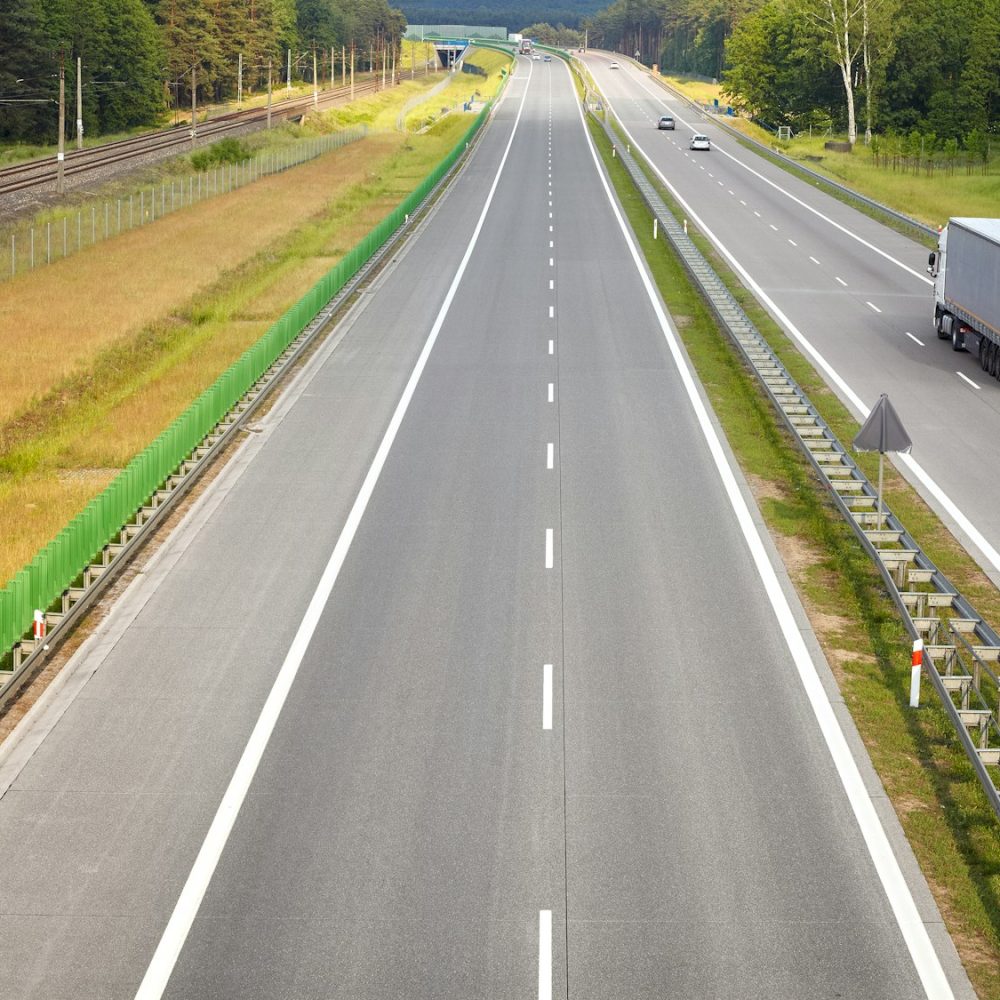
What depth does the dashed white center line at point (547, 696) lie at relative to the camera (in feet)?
62.5

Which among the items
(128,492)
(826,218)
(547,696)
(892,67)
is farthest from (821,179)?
(547,696)

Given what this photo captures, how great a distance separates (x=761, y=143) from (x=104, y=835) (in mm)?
108800

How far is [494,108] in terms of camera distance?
147875mm

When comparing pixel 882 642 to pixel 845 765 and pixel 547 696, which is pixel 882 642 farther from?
pixel 547 696

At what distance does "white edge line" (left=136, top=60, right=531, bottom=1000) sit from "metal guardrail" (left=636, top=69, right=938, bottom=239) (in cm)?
4511

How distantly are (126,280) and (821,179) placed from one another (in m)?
47.8

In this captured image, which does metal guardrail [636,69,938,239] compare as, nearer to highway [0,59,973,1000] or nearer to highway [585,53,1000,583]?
highway [585,53,1000,583]

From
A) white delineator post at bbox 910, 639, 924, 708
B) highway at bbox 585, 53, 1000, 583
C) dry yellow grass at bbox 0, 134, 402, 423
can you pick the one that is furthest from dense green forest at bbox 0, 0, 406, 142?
white delineator post at bbox 910, 639, 924, 708

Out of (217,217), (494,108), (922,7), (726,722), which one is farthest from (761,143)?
(726,722)

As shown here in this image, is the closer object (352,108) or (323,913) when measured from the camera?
(323,913)

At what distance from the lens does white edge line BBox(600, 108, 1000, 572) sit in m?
27.0

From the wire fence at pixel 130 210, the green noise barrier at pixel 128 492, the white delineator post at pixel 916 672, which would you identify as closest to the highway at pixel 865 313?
the white delineator post at pixel 916 672

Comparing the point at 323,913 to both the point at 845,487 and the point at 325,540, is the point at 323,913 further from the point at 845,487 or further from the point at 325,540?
the point at 845,487

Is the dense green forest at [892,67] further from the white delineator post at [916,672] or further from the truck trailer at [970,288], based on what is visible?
the white delineator post at [916,672]
